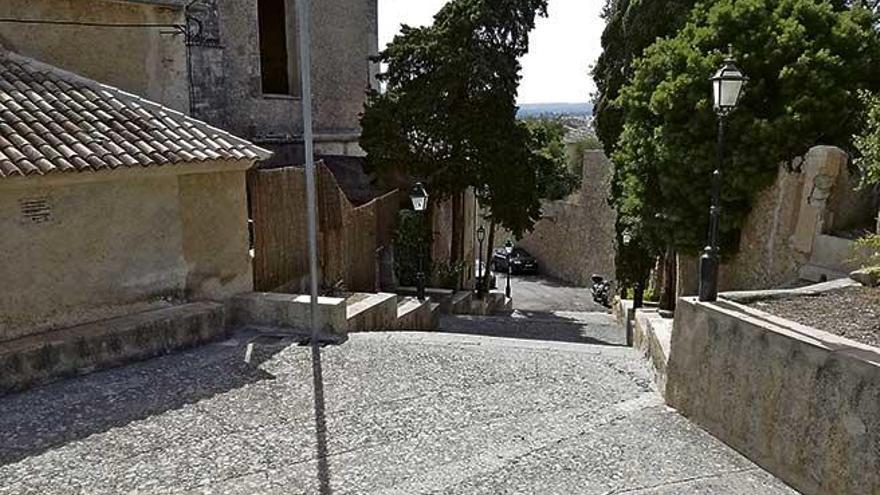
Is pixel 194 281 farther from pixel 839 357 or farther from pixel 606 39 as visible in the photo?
pixel 606 39

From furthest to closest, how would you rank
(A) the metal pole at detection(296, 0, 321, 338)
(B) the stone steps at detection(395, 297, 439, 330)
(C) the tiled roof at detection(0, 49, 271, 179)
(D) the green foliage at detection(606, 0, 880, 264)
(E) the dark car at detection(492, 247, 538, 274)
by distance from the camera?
(E) the dark car at detection(492, 247, 538, 274)
(B) the stone steps at detection(395, 297, 439, 330)
(D) the green foliage at detection(606, 0, 880, 264)
(A) the metal pole at detection(296, 0, 321, 338)
(C) the tiled roof at detection(0, 49, 271, 179)

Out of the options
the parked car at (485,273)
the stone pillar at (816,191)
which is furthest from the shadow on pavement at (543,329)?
the stone pillar at (816,191)

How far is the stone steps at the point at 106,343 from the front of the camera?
6.47m

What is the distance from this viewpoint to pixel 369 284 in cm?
1289

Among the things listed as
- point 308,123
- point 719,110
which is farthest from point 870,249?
point 308,123

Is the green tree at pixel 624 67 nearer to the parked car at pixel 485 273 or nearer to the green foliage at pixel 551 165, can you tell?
the green foliage at pixel 551 165

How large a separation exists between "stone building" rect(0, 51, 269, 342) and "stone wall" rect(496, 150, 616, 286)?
20.4 meters

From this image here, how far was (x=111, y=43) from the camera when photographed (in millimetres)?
9047

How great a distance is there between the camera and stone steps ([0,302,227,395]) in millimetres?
6473

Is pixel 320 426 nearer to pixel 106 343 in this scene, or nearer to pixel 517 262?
pixel 106 343

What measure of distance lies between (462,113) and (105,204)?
10.7 meters

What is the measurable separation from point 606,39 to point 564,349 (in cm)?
1172

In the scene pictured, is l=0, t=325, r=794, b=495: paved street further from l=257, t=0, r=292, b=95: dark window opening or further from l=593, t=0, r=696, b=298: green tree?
l=257, t=0, r=292, b=95: dark window opening

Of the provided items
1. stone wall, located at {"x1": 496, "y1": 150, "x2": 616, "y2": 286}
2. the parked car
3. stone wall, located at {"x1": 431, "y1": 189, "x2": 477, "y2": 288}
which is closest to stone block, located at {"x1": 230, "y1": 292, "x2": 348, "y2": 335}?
stone wall, located at {"x1": 431, "y1": 189, "x2": 477, "y2": 288}
